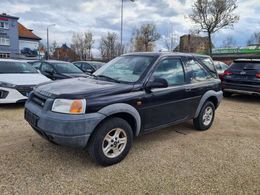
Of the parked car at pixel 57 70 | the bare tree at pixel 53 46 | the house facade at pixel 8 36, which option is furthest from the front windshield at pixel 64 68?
the bare tree at pixel 53 46

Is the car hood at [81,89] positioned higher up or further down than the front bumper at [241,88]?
higher up

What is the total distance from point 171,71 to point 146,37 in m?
42.9

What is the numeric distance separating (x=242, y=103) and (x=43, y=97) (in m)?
7.61

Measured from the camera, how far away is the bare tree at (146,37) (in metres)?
44.9

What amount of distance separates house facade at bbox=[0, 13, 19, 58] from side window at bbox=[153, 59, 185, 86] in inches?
1753

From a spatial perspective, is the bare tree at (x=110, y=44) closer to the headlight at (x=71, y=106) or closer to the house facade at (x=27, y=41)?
the house facade at (x=27, y=41)

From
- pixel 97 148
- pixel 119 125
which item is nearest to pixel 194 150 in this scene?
pixel 119 125

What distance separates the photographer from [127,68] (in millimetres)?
4129

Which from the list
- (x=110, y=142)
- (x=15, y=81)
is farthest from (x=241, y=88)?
(x=15, y=81)

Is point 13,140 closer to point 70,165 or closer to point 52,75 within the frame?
point 70,165

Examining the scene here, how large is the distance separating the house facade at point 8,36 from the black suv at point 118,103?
146ft

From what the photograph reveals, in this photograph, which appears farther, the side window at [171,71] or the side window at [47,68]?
the side window at [47,68]

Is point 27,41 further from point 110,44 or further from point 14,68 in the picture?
point 14,68

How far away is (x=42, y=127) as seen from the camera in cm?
314
